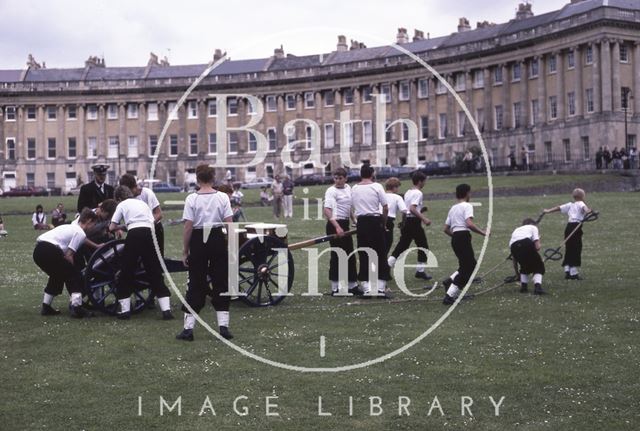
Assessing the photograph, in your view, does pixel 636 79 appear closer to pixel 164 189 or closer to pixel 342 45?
pixel 342 45

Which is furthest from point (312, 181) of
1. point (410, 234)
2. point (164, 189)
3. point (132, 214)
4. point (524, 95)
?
point (132, 214)

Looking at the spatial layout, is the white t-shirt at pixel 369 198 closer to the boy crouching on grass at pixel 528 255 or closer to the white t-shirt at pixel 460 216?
the white t-shirt at pixel 460 216

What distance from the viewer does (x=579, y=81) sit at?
222ft

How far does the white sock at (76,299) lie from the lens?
42.3 ft

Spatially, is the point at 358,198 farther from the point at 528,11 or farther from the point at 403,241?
the point at 528,11

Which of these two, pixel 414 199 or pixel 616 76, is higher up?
pixel 616 76

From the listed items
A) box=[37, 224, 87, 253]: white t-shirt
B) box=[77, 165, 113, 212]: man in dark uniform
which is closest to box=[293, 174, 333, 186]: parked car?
box=[77, 165, 113, 212]: man in dark uniform

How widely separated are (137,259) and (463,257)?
194 inches

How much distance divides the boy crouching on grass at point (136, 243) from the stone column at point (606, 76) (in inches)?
2260

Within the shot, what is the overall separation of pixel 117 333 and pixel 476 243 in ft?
49.1

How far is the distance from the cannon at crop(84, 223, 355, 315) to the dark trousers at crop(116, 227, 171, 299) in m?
0.37

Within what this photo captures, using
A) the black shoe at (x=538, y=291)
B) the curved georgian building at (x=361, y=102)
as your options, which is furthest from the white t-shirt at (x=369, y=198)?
the curved georgian building at (x=361, y=102)

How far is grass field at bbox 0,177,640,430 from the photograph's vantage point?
320 inches

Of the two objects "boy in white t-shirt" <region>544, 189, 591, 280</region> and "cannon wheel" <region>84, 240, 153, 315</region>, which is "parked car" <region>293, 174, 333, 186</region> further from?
"cannon wheel" <region>84, 240, 153, 315</region>
